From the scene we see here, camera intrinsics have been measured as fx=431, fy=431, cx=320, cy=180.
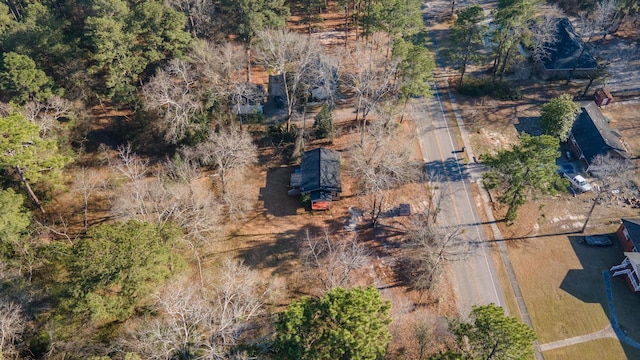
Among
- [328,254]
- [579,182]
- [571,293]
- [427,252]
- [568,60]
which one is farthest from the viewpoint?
[568,60]

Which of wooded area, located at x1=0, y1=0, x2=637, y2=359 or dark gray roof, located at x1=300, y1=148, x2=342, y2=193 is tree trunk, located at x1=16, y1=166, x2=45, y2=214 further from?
dark gray roof, located at x1=300, y1=148, x2=342, y2=193

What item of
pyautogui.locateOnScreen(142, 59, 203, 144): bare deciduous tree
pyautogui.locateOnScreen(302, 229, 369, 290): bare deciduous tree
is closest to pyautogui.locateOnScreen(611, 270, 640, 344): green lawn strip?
pyautogui.locateOnScreen(302, 229, 369, 290): bare deciduous tree

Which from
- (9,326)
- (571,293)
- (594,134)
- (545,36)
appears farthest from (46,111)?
(545,36)

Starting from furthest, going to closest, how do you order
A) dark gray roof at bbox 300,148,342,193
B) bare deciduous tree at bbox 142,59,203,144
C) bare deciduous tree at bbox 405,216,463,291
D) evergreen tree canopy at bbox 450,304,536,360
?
dark gray roof at bbox 300,148,342,193 → bare deciduous tree at bbox 142,59,203,144 → bare deciduous tree at bbox 405,216,463,291 → evergreen tree canopy at bbox 450,304,536,360

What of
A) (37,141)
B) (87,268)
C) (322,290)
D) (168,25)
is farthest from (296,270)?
(168,25)

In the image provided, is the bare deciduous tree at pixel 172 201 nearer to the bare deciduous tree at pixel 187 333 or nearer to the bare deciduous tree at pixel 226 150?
the bare deciduous tree at pixel 226 150

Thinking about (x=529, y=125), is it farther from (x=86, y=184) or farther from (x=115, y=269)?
(x=86, y=184)
